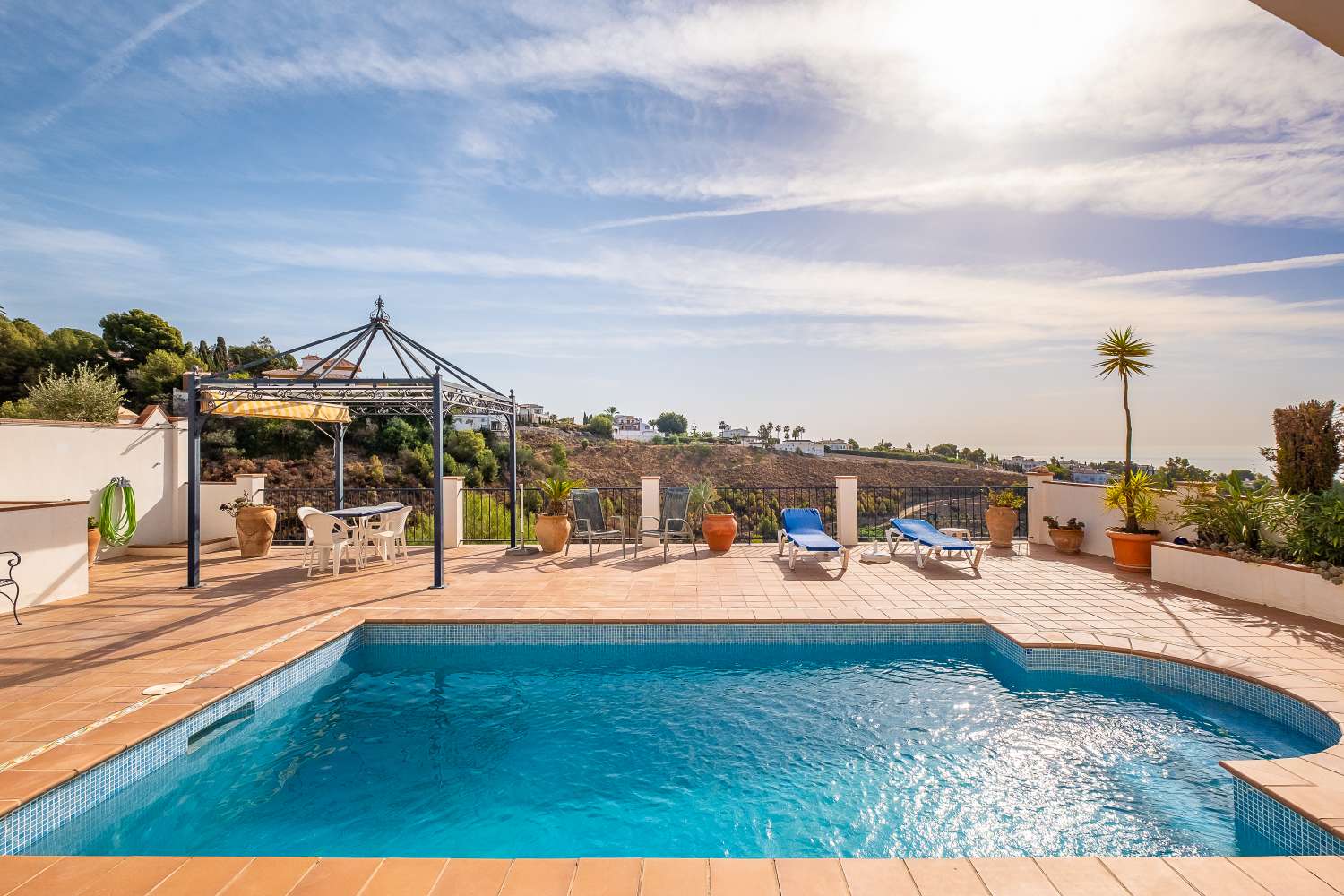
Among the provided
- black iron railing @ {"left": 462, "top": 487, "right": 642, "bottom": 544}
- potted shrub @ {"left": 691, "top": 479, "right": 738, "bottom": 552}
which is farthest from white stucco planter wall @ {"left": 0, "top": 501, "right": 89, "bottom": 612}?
potted shrub @ {"left": 691, "top": 479, "right": 738, "bottom": 552}

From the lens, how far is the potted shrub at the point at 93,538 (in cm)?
698

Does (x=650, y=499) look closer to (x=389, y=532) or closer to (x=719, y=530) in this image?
(x=719, y=530)

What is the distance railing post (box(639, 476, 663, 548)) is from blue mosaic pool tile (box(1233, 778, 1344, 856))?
6.83m

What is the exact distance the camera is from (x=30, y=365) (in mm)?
23797

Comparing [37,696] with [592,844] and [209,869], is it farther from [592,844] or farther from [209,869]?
[592,844]

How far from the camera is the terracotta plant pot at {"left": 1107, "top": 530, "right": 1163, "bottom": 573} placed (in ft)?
22.5

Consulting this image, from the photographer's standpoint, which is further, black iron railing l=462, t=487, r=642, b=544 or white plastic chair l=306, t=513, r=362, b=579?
black iron railing l=462, t=487, r=642, b=544

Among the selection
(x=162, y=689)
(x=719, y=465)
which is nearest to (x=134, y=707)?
(x=162, y=689)

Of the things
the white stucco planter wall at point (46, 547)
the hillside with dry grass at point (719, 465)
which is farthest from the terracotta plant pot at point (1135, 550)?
the hillside with dry grass at point (719, 465)

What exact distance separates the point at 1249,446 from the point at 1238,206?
4976mm

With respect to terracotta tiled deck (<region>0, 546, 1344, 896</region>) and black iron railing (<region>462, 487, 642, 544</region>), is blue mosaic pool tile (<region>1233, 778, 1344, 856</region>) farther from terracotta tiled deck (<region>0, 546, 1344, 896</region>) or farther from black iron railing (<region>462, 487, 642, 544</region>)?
black iron railing (<region>462, 487, 642, 544</region>)

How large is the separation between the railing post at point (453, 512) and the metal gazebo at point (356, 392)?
1309mm

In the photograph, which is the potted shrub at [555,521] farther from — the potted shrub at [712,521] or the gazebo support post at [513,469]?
the potted shrub at [712,521]

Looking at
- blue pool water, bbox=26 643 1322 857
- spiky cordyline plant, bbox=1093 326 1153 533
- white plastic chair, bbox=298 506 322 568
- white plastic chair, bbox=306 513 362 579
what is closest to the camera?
blue pool water, bbox=26 643 1322 857
